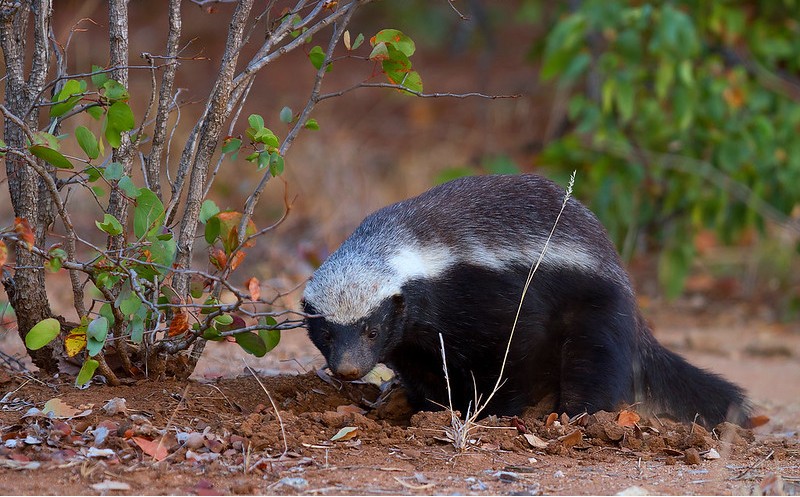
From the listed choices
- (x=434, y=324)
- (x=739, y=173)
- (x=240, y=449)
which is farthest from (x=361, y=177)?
(x=240, y=449)

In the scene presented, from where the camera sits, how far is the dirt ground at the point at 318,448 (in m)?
3.48

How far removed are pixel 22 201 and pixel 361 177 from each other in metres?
7.30

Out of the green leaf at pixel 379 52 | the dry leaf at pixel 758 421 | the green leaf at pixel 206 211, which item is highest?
the green leaf at pixel 379 52

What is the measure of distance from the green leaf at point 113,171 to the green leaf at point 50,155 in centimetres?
16

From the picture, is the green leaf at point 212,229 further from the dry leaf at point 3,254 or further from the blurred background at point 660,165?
the blurred background at point 660,165

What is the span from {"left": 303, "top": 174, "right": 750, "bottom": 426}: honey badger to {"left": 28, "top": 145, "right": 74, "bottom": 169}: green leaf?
4.14 ft

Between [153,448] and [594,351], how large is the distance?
2174 millimetres

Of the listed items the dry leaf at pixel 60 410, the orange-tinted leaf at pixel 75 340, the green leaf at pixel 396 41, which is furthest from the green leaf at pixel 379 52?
the dry leaf at pixel 60 410

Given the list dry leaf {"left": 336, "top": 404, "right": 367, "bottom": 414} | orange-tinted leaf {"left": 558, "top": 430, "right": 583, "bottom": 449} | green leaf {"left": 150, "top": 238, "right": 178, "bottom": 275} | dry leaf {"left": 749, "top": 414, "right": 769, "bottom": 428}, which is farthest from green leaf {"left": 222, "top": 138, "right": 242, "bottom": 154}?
dry leaf {"left": 749, "top": 414, "right": 769, "bottom": 428}

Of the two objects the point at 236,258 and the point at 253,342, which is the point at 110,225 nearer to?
the point at 236,258

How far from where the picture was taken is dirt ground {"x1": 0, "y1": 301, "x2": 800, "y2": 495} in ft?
11.4

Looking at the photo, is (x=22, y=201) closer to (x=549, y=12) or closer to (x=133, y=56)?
(x=549, y=12)

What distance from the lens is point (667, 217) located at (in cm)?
919

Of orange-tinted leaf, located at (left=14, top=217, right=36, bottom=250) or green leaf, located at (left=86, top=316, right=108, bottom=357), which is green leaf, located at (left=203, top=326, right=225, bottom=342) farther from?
orange-tinted leaf, located at (left=14, top=217, right=36, bottom=250)
